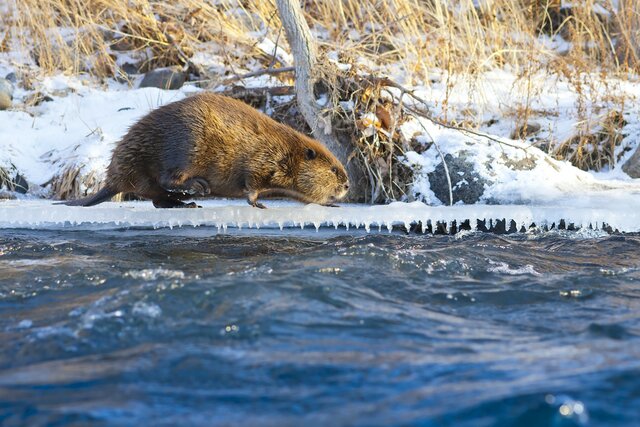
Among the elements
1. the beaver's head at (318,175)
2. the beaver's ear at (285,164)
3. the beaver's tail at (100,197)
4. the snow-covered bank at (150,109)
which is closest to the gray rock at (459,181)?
the snow-covered bank at (150,109)

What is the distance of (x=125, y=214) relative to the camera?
16.0 feet

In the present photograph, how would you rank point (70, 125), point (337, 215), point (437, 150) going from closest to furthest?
point (337, 215) → point (437, 150) → point (70, 125)

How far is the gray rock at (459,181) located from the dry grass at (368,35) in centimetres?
130

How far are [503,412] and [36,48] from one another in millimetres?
8849

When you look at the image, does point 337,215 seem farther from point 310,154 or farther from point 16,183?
point 16,183

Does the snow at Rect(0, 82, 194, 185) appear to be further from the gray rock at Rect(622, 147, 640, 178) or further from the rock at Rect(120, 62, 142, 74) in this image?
the gray rock at Rect(622, 147, 640, 178)

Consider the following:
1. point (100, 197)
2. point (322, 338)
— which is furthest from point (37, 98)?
point (322, 338)

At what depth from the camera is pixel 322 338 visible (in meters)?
2.69

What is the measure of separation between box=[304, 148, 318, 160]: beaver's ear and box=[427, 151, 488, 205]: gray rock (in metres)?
1.48

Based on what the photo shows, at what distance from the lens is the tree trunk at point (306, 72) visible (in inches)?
247

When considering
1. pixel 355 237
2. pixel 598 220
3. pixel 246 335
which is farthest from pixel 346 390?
pixel 598 220

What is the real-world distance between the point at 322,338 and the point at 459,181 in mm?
3616

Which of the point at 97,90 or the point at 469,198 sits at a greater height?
the point at 97,90

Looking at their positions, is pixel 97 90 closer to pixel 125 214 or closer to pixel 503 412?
pixel 125 214
